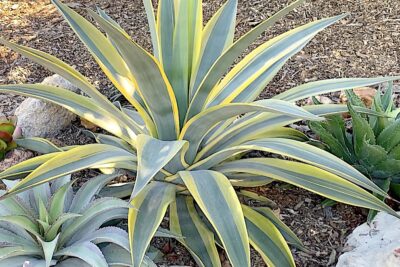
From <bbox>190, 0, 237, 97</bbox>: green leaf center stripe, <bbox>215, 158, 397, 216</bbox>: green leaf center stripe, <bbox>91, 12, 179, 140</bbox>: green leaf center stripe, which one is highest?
<bbox>190, 0, 237, 97</bbox>: green leaf center stripe

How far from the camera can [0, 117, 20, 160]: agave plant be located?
8.13 ft

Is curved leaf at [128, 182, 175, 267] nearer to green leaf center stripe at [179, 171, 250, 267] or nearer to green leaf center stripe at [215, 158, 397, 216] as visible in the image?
green leaf center stripe at [179, 171, 250, 267]

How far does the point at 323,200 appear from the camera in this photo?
7.88ft

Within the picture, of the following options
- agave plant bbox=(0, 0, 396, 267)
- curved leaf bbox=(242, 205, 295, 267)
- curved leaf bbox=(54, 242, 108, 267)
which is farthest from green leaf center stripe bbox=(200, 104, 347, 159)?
curved leaf bbox=(54, 242, 108, 267)

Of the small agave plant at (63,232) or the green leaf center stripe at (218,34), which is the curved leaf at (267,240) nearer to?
the small agave plant at (63,232)

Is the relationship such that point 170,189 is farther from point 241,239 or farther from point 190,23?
point 190,23

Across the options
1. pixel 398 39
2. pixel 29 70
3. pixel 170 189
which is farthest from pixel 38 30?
pixel 398 39

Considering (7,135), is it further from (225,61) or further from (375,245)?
(375,245)

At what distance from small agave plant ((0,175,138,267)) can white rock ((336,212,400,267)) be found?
80cm

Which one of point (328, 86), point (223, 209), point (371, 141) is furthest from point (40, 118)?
point (371, 141)

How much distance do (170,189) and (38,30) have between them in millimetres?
1908

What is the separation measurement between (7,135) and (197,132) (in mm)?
965

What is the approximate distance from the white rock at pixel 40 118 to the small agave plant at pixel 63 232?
0.66 meters

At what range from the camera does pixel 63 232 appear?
6.36 feet
